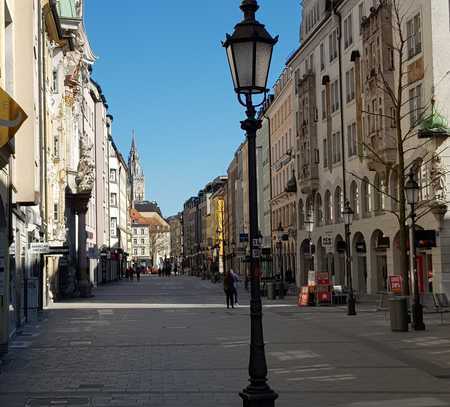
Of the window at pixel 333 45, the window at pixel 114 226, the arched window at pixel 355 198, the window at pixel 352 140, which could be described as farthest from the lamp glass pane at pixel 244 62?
the window at pixel 114 226

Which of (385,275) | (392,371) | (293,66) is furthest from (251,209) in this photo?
(293,66)

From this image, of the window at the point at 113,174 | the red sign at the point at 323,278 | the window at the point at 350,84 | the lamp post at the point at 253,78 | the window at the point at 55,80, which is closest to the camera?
the lamp post at the point at 253,78

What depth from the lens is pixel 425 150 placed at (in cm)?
3712

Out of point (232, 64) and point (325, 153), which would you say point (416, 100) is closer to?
point (325, 153)

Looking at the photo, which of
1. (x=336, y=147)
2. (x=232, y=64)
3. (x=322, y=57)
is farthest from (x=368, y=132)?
(x=232, y=64)

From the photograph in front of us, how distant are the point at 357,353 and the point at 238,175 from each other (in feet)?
321

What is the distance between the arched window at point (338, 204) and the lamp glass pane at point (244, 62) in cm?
4307

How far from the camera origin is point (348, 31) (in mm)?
50031

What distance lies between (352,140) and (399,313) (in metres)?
27.5

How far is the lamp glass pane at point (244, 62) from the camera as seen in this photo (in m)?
10.1

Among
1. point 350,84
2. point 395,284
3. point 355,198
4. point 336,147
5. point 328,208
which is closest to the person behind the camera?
point 395,284

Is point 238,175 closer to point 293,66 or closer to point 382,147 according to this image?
point 293,66

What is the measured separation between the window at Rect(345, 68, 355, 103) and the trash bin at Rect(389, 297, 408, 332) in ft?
89.2

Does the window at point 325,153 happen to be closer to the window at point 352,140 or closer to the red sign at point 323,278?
the window at point 352,140
